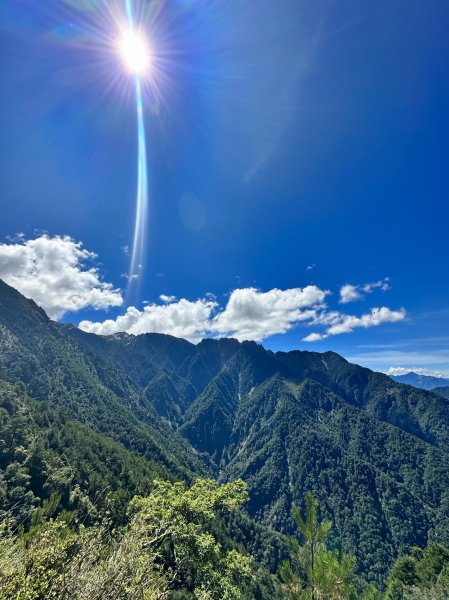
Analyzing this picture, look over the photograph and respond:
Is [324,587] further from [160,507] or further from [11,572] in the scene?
[160,507]

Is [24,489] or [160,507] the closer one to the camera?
[160,507]

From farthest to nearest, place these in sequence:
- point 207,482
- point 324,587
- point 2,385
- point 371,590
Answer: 1. point 2,385
2. point 207,482
3. point 371,590
4. point 324,587

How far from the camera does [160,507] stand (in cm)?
1463

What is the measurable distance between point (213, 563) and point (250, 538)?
188659mm

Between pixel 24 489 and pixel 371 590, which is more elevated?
pixel 371 590

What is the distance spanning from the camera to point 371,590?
10227 mm

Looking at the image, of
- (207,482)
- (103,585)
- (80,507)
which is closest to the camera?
(103,585)

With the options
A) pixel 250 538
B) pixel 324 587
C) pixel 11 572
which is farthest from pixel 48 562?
pixel 250 538

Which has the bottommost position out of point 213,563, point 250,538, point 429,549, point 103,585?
point 250,538

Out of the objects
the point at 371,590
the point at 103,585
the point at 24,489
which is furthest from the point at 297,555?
the point at 24,489

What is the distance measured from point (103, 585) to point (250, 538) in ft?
657

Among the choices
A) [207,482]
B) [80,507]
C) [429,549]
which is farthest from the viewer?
[80,507]

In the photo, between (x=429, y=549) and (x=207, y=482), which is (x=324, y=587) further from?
(x=429, y=549)

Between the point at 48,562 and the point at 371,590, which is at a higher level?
the point at 48,562
